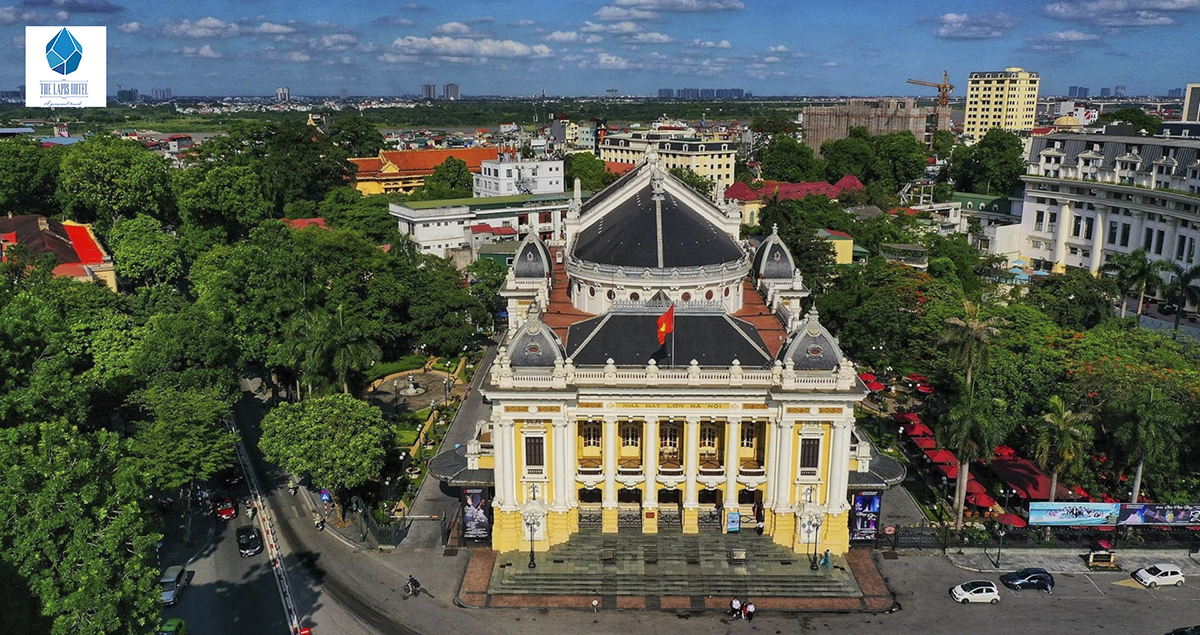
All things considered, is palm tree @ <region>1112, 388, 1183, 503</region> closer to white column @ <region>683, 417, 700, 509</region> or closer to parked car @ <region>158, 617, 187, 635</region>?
white column @ <region>683, 417, 700, 509</region>

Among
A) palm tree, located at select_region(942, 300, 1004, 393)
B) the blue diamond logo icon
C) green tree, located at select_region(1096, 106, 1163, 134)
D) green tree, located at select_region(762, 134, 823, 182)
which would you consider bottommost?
palm tree, located at select_region(942, 300, 1004, 393)

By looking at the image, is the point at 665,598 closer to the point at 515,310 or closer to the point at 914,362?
the point at 515,310

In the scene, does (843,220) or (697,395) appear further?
(843,220)

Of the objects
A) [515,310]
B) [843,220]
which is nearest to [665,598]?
[515,310]

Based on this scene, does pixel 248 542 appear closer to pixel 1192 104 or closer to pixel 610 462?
pixel 610 462

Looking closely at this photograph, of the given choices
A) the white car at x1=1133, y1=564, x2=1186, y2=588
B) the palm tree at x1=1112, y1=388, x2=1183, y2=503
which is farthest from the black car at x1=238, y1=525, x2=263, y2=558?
the palm tree at x1=1112, y1=388, x2=1183, y2=503

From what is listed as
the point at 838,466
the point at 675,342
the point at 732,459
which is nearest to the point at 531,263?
the point at 675,342
